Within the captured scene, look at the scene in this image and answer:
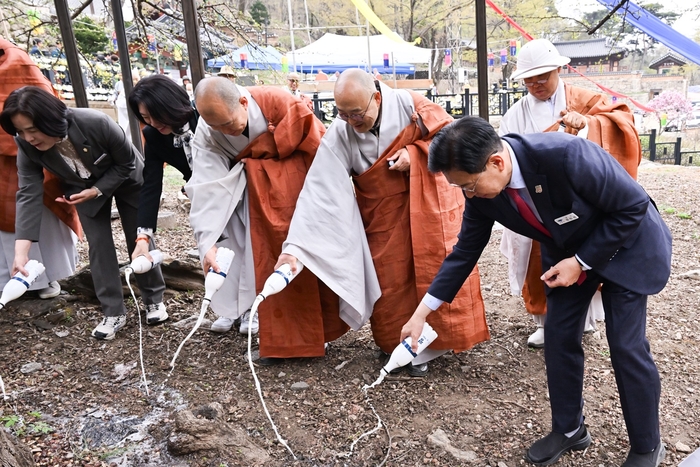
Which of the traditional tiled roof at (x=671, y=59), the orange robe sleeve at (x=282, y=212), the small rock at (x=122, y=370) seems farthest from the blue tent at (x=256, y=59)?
the traditional tiled roof at (x=671, y=59)

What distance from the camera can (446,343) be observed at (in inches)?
99.3

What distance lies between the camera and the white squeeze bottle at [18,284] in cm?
243

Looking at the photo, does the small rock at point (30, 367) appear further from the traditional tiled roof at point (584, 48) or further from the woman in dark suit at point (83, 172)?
the traditional tiled roof at point (584, 48)

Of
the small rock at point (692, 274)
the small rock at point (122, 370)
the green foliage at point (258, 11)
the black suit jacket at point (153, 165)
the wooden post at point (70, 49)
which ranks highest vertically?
the green foliage at point (258, 11)

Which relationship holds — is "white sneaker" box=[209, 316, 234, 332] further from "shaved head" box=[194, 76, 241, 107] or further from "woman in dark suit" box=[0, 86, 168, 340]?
"shaved head" box=[194, 76, 241, 107]

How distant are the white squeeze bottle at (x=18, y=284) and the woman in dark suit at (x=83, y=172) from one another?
5 cm

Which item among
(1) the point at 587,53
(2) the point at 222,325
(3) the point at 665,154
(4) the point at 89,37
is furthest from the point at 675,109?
(2) the point at 222,325

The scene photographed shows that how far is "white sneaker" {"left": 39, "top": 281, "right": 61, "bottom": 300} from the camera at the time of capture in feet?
11.7

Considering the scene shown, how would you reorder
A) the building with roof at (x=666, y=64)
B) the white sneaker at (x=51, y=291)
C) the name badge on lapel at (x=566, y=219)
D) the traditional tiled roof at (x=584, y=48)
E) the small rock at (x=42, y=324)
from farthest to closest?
the traditional tiled roof at (x=584, y=48)
the building with roof at (x=666, y=64)
the white sneaker at (x=51, y=291)
the small rock at (x=42, y=324)
the name badge on lapel at (x=566, y=219)

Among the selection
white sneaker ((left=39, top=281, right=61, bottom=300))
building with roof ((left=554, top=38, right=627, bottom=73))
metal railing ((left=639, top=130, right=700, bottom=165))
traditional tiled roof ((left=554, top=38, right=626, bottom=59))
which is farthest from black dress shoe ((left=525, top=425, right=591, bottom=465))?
traditional tiled roof ((left=554, top=38, right=626, bottom=59))

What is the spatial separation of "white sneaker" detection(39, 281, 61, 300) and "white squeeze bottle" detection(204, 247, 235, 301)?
1.77 meters

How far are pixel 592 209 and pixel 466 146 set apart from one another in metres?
0.46

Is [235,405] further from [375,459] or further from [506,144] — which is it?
[506,144]

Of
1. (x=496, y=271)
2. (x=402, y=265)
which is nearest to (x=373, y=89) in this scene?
(x=402, y=265)
